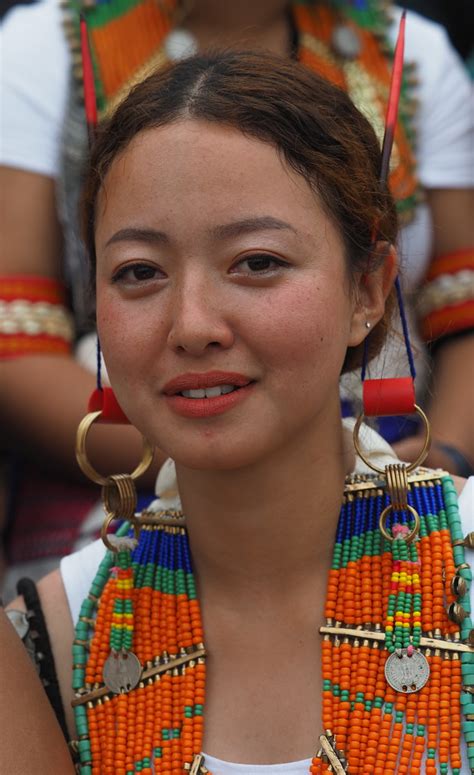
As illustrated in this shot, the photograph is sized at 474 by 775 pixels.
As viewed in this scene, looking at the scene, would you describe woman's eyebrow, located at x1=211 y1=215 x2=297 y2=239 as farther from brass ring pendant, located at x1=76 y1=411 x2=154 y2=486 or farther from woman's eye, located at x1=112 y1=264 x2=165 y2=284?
brass ring pendant, located at x1=76 y1=411 x2=154 y2=486

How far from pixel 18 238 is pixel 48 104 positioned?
0.35 metres

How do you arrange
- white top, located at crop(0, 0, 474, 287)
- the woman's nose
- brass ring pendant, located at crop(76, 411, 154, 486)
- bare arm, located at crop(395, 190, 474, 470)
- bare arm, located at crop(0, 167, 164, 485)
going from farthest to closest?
white top, located at crop(0, 0, 474, 287) < bare arm, located at crop(395, 190, 474, 470) < bare arm, located at crop(0, 167, 164, 485) < brass ring pendant, located at crop(76, 411, 154, 486) < the woman's nose

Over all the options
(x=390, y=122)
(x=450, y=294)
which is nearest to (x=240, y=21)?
(x=450, y=294)

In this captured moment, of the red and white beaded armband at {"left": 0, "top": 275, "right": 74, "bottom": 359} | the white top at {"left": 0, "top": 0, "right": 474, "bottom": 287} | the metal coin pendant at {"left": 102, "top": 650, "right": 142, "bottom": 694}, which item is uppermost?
the white top at {"left": 0, "top": 0, "right": 474, "bottom": 287}

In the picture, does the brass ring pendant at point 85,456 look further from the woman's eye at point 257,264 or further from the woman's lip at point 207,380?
the woman's eye at point 257,264

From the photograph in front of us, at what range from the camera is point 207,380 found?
193 cm

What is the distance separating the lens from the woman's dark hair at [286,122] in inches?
78.6

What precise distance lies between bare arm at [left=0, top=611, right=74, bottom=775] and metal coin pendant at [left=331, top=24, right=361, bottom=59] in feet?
6.22

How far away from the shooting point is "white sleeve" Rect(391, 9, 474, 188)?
328cm

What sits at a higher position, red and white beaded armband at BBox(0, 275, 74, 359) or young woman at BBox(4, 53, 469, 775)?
red and white beaded armband at BBox(0, 275, 74, 359)

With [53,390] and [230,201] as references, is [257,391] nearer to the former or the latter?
[230,201]

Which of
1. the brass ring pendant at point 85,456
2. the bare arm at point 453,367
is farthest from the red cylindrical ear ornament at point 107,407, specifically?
the bare arm at point 453,367

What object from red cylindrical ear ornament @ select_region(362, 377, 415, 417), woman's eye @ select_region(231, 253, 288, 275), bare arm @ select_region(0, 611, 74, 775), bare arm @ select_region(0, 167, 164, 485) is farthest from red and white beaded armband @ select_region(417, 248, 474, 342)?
bare arm @ select_region(0, 611, 74, 775)

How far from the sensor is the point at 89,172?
2252 millimetres
